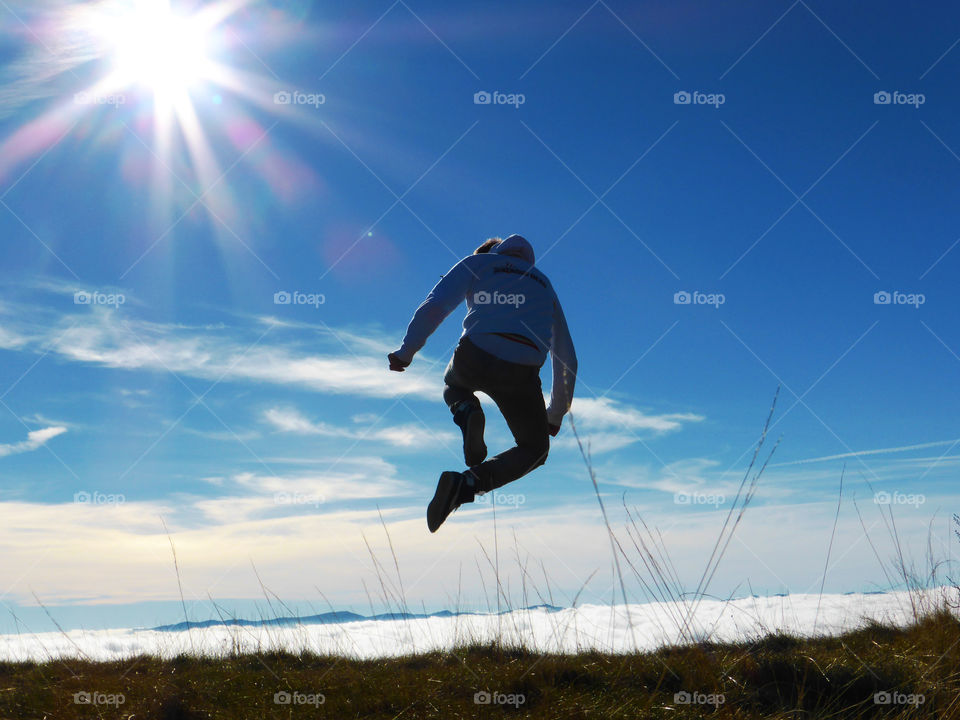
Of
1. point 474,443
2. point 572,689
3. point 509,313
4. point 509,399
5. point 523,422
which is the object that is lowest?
point 572,689

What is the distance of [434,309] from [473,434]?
1082 millimetres

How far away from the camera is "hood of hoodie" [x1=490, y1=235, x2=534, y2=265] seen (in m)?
6.15

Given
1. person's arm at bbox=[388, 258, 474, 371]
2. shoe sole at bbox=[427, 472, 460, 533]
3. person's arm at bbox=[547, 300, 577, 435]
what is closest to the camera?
shoe sole at bbox=[427, 472, 460, 533]

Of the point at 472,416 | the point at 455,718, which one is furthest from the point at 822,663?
the point at 472,416

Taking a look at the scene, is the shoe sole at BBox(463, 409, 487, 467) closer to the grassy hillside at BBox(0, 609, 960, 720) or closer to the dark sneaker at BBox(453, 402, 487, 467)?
the dark sneaker at BBox(453, 402, 487, 467)

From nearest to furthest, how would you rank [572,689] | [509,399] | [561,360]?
[572,689] < [509,399] < [561,360]

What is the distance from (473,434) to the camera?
556 cm

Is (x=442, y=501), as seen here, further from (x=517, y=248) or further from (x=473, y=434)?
(x=517, y=248)

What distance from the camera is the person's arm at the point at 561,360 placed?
6012 mm

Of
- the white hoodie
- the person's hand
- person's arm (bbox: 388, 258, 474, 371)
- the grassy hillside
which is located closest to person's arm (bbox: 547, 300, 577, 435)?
the white hoodie

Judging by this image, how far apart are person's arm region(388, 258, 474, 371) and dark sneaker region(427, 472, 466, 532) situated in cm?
94

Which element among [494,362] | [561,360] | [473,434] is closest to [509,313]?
[494,362]

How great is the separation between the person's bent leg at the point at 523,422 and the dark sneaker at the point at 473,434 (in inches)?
4.8

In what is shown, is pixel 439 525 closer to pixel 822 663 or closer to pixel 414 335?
pixel 414 335
